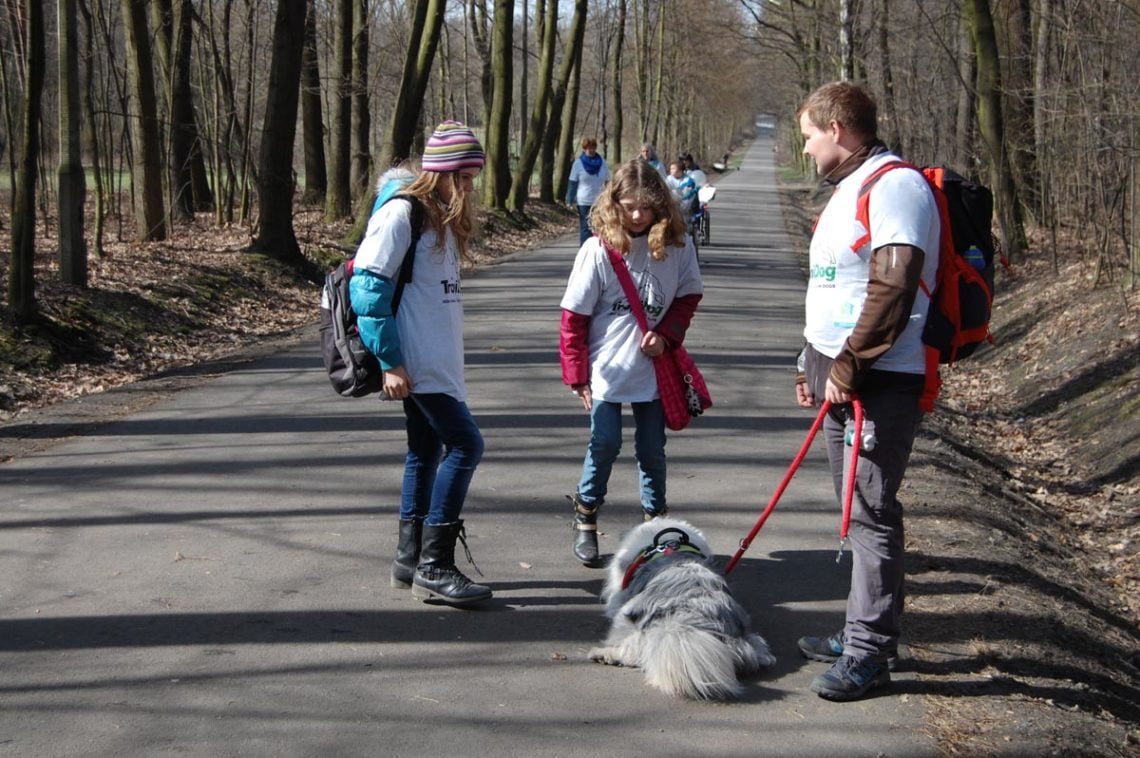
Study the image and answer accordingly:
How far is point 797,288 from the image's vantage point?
18.1 m

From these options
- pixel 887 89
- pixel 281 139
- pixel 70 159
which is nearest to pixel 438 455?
pixel 70 159

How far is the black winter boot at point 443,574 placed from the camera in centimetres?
518

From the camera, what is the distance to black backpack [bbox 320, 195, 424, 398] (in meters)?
5.00

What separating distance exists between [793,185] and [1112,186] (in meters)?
48.9

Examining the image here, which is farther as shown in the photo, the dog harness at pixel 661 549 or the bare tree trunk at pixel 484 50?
the bare tree trunk at pixel 484 50

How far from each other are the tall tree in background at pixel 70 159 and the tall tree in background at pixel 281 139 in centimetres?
454

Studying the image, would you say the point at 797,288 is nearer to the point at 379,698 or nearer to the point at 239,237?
the point at 239,237

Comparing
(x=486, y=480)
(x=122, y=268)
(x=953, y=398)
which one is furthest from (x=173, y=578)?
(x=122, y=268)

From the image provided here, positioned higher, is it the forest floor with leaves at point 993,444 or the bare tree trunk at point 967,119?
the bare tree trunk at point 967,119

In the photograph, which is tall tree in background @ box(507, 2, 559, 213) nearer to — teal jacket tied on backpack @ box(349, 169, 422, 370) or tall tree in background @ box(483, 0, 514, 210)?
tall tree in background @ box(483, 0, 514, 210)

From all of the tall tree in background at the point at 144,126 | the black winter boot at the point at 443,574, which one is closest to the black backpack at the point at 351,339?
the black winter boot at the point at 443,574

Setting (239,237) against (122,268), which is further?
(239,237)

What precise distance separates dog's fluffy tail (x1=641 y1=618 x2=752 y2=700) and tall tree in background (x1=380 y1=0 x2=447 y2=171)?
17.0 m

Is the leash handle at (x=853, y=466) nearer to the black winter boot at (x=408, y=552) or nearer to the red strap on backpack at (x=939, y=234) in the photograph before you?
the red strap on backpack at (x=939, y=234)
